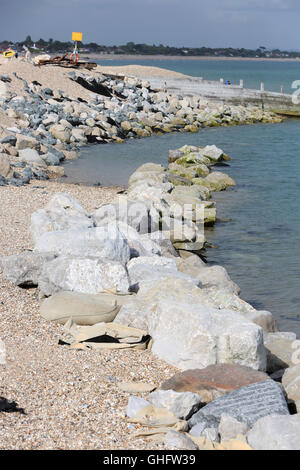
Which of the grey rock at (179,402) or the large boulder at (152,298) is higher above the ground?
the large boulder at (152,298)

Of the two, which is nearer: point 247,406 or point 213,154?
point 247,406

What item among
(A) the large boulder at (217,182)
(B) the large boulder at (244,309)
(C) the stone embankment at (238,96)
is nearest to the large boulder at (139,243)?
(B) the large boulder at (244,309)

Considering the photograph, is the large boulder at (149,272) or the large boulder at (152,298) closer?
the large boulder at (152,298)

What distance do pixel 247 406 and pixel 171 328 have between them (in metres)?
1.44

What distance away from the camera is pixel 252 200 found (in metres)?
16.9

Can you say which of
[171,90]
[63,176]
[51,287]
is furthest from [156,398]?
[171,90]

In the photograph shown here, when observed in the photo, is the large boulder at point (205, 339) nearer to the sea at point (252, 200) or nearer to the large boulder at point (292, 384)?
the large boulder at point (292, 384)

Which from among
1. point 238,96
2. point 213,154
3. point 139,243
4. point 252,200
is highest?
point 238,96

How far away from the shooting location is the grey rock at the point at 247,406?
514cm

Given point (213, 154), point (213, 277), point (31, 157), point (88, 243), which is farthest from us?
point (213, 154)

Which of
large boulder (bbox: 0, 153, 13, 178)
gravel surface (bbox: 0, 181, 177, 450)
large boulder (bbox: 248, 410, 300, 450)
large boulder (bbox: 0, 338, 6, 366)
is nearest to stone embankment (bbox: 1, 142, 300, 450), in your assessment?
large boulder (bbox: 248, 410, 300, 450)

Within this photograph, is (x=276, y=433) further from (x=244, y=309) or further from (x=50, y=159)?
(x=50, y=159)

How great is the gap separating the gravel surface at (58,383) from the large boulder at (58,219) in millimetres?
1804

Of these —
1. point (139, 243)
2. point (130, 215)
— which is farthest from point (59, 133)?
point (139, 243)
